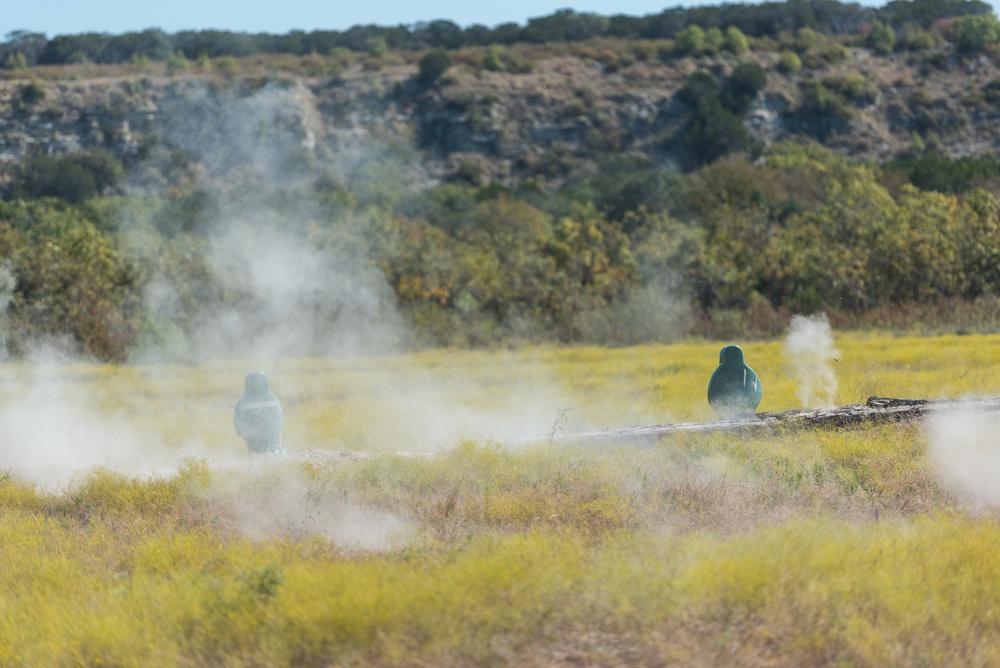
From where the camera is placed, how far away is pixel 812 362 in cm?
1759

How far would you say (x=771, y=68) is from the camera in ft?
265

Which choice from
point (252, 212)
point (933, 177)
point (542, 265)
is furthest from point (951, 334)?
point (933, 177)

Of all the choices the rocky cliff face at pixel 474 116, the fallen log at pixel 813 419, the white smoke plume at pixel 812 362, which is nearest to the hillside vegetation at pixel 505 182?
the rocky cliff face at pixel 474 116

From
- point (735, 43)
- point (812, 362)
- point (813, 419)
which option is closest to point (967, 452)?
point (813, 419)

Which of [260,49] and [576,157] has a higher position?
[260,49]

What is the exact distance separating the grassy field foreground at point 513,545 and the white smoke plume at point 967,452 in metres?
0.04

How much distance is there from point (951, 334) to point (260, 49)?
8465 cm

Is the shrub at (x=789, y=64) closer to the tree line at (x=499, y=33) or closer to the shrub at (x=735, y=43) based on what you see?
the shrub at (x=735, y=43)

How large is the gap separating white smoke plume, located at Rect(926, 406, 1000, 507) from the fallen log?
258 mm

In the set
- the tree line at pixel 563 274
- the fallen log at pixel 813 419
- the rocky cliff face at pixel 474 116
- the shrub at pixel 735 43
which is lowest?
the tree line at pixel 563 274

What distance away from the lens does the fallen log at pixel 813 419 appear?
10984 millimetres

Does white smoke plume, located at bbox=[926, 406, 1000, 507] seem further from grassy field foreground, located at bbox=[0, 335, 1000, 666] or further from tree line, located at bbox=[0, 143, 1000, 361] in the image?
tree line, located at bbox=[0, 143, 1000, 361]

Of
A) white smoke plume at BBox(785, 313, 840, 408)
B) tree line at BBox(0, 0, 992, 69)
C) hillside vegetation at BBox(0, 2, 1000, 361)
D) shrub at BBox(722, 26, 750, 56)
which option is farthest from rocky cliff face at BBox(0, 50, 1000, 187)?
white smoke plume at BBox(785, 313, 840, 408)

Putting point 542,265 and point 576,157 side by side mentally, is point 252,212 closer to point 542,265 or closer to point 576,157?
point 542,265
